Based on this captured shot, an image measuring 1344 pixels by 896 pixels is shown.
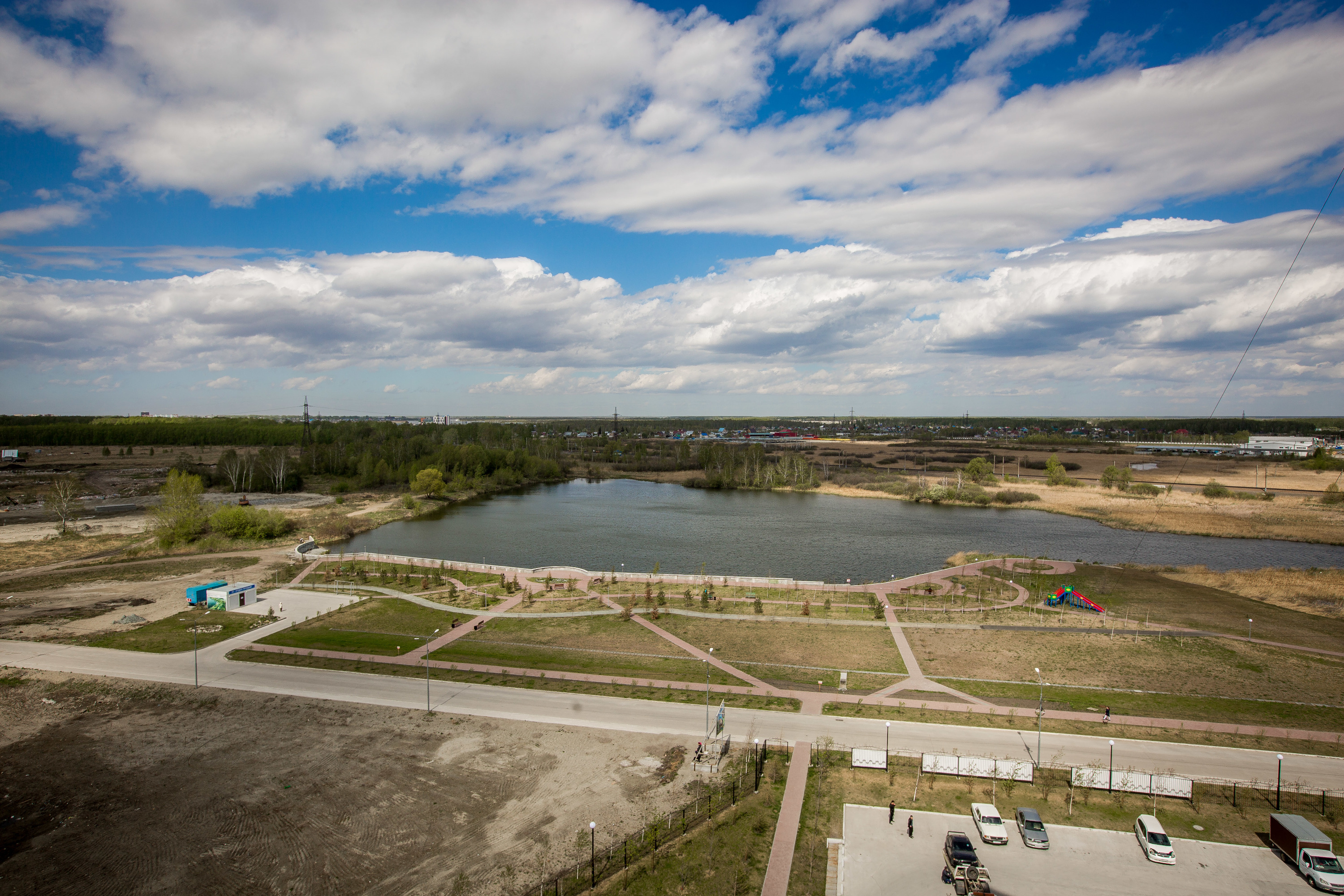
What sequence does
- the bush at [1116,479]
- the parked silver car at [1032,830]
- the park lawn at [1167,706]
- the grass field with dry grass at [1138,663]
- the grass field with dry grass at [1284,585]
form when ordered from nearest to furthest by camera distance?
the parked silver car at [1032,830] → the park lawn at [1167,706] → the grass field with dry grass at [1138,663] → the grass field with dry grass at [1284,585] → the bush at [1116,479]

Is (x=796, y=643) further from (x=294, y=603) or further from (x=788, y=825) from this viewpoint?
(x=294, y=603)

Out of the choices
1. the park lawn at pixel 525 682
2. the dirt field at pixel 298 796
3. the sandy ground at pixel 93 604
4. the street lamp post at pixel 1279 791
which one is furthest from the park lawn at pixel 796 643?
the sandy ground at pixel 93 604

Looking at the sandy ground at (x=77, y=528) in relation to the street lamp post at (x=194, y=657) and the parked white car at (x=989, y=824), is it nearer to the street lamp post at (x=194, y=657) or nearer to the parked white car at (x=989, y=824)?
the street lamp post at (x=194, y=657)

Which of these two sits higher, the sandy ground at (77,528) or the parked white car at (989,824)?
the sandy ground at (77,528)

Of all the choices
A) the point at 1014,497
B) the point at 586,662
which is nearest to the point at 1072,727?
the point at 586,662

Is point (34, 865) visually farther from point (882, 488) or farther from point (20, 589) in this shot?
point (882, 488)
